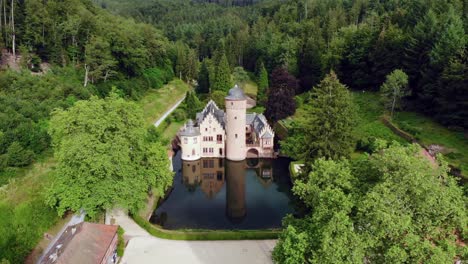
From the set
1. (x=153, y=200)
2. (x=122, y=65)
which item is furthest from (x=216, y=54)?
(x=153, y=200)

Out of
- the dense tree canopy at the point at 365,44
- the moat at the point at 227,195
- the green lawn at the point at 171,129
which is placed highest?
the dense tree canopy at the point at 365,44

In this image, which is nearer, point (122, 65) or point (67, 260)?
point (67, 260)

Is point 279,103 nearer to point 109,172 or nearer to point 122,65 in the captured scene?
point 122,65

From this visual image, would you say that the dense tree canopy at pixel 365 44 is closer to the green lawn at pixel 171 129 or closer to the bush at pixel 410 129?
the bush at pixel 410 129

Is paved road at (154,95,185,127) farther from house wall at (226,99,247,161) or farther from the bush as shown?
the bush

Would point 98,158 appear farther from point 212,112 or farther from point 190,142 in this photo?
point 212,112

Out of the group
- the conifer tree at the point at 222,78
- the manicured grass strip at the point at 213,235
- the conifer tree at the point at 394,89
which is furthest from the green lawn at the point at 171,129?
the conifer tree at the point at 394,89
